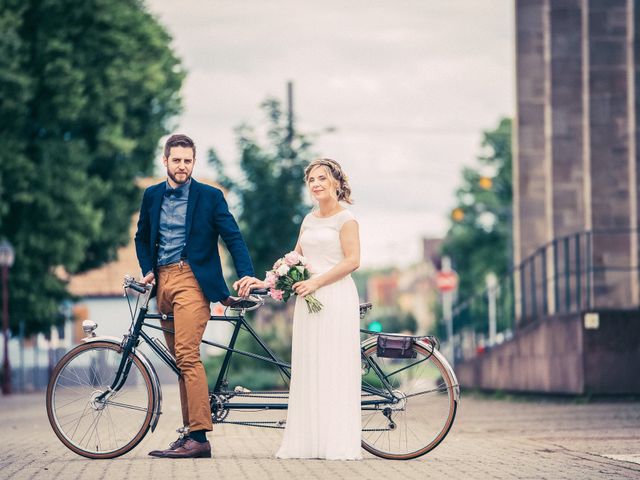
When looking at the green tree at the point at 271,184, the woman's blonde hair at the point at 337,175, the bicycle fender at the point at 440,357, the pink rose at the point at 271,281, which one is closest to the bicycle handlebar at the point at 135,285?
the pink rose at the point at 271,281

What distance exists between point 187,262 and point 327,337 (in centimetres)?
102

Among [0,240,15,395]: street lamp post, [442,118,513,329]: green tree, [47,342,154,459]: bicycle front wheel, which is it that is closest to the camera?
[47,342,154,459]: bicycle front wheel

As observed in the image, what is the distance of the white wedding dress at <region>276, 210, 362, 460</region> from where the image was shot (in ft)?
29.5

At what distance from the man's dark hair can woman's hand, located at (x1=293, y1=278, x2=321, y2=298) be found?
3.52 feet

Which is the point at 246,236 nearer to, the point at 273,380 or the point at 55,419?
the point at 273,380

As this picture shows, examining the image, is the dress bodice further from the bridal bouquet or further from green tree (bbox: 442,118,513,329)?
green tree (bbox: 442,118,513,329)

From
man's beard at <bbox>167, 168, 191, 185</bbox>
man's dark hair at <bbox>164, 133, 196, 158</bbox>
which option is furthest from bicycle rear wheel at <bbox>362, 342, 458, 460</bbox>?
man's dark hair at <bbox>164, 133, 196, 158</bbox>

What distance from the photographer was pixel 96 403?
9297 mm

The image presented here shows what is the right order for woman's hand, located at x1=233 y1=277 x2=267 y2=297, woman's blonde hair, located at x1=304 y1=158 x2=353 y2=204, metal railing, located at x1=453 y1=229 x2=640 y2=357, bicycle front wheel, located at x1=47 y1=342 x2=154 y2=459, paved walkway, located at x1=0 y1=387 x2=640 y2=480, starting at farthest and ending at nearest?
1. metal railing, located at x1=453 y1=229 x2=640 y2=357
2. woman's blonde hair, located at x1=304 y1=158 x2=353 y2=204
3. bicycle front wheel, located at x1=47 y1=342 x2=154 y2=459
4. woman's hand, located at x1=233 y1=277 x2=267 y2=297
5. paved walkway, located at x1=0 y1=387 x2=640 y2=480

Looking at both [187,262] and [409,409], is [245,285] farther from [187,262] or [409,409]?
[409,409]

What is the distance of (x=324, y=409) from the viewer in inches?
354

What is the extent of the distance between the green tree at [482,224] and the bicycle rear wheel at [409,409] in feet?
207

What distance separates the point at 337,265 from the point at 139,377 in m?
1.47

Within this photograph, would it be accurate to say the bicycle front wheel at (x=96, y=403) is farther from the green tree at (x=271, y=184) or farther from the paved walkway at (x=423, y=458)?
the green tree at (x=271, y=184)
